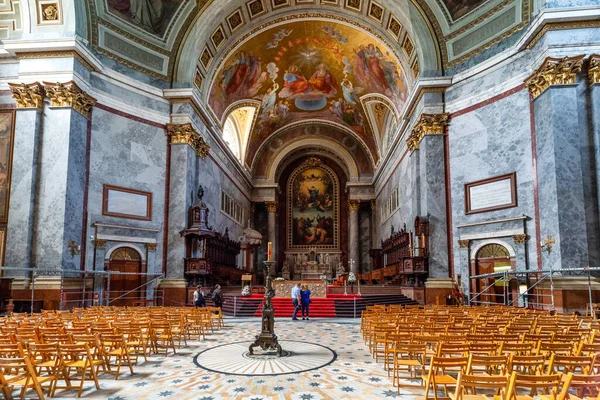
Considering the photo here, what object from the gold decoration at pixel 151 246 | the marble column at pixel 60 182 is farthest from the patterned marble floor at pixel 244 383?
the gold decoration at pixel 151 246

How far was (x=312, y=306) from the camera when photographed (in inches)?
685

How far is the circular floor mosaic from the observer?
24.7 ft

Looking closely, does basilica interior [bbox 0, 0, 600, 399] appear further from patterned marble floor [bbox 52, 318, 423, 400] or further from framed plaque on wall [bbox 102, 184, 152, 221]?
patterned marble floor [bbox 52, 318, 423, 400]

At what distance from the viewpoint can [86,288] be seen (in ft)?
55.5

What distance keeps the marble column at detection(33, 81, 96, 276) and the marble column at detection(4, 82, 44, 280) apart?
23cm

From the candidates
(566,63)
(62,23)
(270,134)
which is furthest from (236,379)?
(270,134)

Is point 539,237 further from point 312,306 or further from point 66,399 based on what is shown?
point 66,399

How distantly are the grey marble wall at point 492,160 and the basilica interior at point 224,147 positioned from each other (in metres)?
0.07

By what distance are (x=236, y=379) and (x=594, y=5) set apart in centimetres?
1689

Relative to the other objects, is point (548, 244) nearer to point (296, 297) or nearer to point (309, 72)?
point (296, 297)

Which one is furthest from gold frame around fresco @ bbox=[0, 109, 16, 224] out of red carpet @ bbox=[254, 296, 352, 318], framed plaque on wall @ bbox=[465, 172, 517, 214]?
framed plaque on wall @ bbox=[465, 172, 517, 214]

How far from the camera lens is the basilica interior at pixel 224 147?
1456 cm

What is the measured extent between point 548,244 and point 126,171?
17244mm

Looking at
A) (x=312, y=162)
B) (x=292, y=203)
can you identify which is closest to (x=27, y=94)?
(x=292, y=203)
